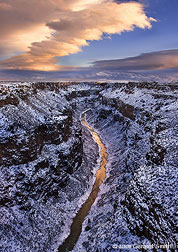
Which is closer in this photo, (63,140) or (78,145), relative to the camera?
(63,140)

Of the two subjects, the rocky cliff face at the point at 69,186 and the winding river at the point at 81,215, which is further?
the winding river at the point at 81,215

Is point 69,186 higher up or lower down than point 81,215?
higher up

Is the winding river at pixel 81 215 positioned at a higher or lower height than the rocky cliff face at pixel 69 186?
lower

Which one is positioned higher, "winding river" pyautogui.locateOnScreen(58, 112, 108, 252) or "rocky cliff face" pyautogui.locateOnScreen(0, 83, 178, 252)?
"rocky cliff face" pyautogui.locateOnScreen(0, 83, 178, 252)

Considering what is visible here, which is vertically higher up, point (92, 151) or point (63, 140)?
point (63, 140)

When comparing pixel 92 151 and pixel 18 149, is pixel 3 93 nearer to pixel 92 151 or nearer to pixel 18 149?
pixel 18 149

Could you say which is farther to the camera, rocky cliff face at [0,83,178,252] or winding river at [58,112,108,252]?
winding river at [58,112,108,252]

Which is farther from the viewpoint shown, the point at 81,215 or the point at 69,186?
the point at 69,186

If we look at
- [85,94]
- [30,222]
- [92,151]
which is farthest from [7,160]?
[85,94]
